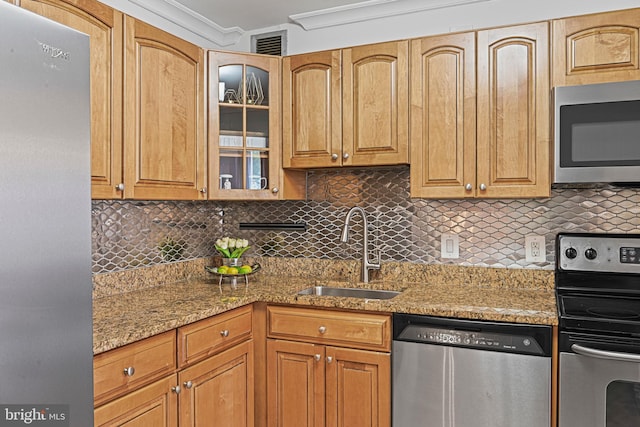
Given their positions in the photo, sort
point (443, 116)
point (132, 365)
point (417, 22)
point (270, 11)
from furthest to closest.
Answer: point (270, 11), point (417, 22), point (443, 116), point (132, 365)

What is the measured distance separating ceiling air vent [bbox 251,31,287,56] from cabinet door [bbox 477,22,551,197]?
4.24 feet

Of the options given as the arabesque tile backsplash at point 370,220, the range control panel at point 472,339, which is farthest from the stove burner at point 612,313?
the arabesque tile backsplash at point 370,220

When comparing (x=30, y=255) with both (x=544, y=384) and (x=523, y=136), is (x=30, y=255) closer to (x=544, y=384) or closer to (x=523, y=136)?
(x=544, y=384)

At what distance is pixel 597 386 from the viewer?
1.86 metres

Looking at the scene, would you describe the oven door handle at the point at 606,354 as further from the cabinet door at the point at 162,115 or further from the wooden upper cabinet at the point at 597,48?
the cabinet door at the point at 162,115

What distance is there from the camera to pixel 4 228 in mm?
965

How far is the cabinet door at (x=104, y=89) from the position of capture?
6.26 ft

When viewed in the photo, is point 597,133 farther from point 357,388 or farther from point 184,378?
point 184,378

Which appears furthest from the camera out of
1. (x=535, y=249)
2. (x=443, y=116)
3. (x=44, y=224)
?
(x=535, y=249)

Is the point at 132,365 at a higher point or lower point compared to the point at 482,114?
lower

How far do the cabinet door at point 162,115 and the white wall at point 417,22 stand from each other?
0.47 m

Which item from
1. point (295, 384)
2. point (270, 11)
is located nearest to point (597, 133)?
point (295, 384)

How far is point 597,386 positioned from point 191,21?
2.83 m

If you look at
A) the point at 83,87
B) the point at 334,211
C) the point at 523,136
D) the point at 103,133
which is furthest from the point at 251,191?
the point at 83,87
